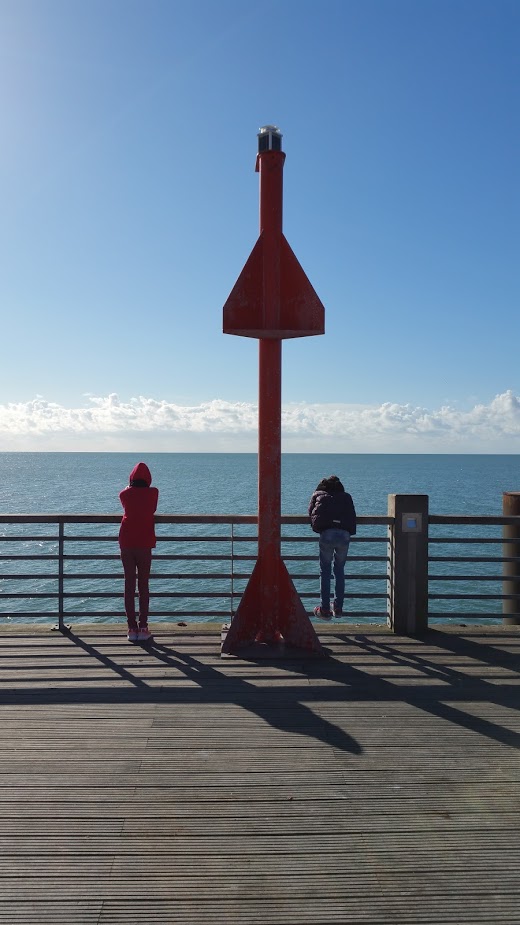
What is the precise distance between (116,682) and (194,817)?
2034 millimetres

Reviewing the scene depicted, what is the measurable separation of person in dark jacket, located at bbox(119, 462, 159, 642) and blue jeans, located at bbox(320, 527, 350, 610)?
182cm

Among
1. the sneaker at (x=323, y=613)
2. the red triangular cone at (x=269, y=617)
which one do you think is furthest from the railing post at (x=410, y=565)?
the red triangular cone at (x=269, y=617)

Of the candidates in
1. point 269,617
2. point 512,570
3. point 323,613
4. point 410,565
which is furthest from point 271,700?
point 512,570

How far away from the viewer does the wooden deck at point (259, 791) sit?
253 cm

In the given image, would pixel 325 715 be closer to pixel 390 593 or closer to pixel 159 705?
pixel 159 705

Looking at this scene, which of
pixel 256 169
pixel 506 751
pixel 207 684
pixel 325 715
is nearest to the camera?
pixel 506 751

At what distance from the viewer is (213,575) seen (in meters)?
7.13

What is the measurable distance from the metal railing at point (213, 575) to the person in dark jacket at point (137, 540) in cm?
15

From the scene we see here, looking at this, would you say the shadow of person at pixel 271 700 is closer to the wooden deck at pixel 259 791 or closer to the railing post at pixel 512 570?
the wooden deck at pixel 259 791

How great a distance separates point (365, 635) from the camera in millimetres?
6406

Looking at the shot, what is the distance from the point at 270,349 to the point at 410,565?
272 centimetres

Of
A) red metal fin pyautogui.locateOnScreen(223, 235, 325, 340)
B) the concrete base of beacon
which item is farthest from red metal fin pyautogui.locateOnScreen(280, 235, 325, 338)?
the concrete base of beacon

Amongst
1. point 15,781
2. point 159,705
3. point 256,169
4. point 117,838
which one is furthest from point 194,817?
point 256,169

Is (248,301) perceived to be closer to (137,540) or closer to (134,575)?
(137,540)
